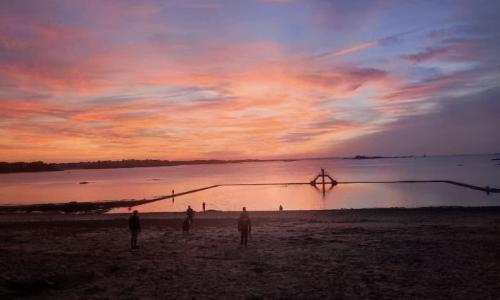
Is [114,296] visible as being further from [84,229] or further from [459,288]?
[84,229]

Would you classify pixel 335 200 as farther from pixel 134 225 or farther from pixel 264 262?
pixel 264 262

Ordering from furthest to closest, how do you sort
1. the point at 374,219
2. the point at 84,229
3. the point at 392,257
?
the point at 374,219, the point at 84,229, the point at 392,257

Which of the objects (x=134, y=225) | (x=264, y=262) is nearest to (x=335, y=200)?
(x=134, y=225)

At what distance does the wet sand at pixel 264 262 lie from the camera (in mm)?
13375

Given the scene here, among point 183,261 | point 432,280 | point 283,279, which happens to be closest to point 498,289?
point 432,280

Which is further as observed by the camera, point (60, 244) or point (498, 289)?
point (60, 244)

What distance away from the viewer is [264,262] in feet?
56.8

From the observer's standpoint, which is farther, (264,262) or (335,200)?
(335,200)

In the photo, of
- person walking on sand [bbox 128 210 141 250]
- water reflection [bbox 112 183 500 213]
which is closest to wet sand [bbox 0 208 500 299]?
person walking on sand [bbox 128 210 141 250]

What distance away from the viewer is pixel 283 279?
48.0 feet

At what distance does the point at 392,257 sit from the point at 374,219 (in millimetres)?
14910

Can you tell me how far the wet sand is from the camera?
13.4m

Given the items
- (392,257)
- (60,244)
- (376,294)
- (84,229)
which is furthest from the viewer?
(84,229)

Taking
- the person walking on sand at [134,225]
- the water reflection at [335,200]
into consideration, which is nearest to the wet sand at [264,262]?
the person walking on sand at [134,225]
